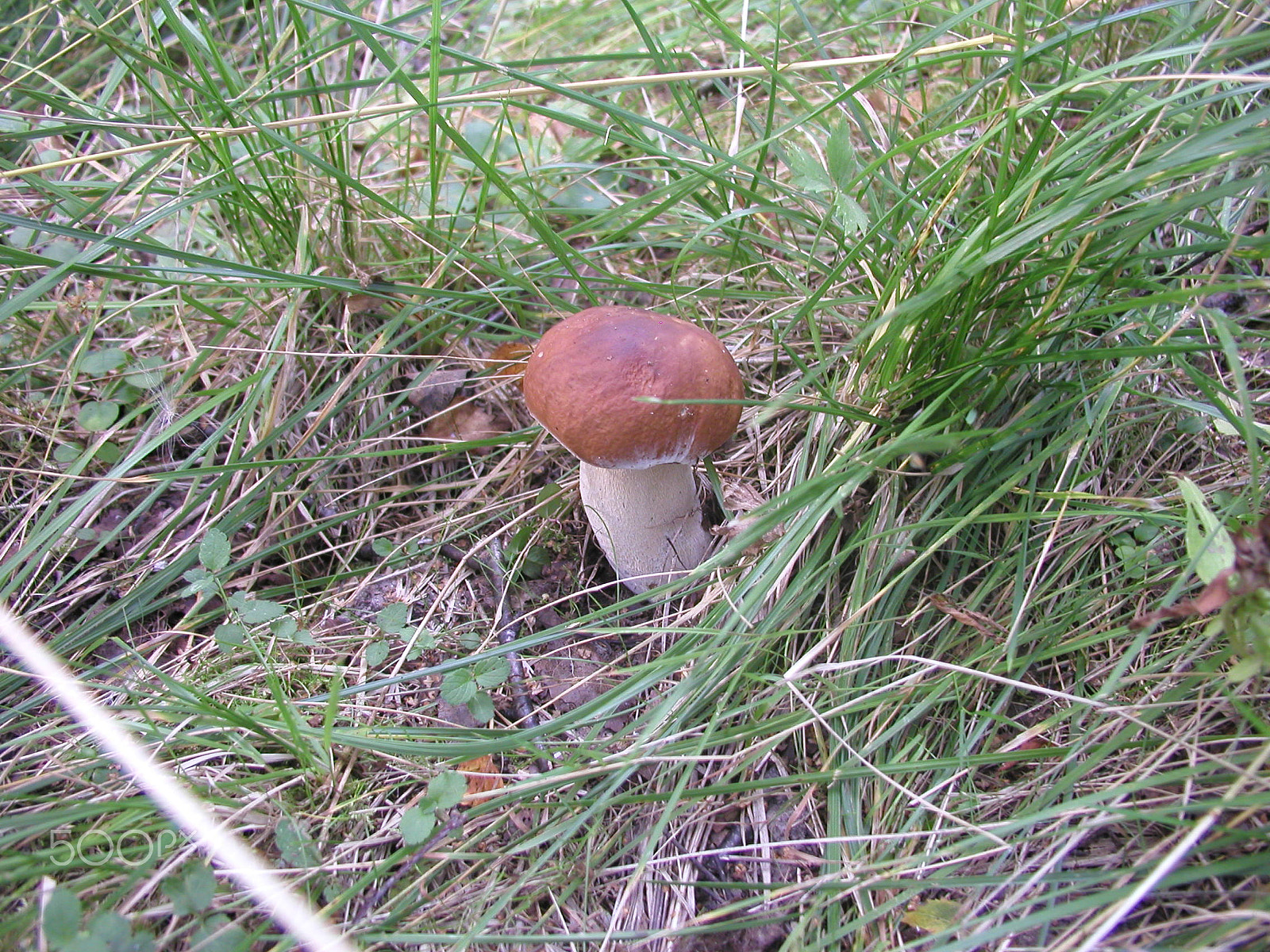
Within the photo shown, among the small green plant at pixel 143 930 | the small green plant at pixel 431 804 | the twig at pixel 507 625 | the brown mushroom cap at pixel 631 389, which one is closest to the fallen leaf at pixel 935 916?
the twig at pixel 507 625

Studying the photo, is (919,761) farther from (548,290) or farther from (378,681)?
(548,290)

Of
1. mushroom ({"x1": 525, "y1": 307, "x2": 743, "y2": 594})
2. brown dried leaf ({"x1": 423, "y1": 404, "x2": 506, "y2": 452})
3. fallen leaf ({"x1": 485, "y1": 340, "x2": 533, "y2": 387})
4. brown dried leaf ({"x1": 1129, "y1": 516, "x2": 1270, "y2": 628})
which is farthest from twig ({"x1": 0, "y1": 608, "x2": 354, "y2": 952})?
brown dried leaf ({"x1": 1129, "y1": 516, "x2": 1270, "y2": 628})

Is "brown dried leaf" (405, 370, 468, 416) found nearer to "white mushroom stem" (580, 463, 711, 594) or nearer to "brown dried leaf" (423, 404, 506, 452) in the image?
"brown dried leaf" (423, 404, 506, 452)

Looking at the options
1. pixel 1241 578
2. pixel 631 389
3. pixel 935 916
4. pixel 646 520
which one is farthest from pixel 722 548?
pixel 1241 578

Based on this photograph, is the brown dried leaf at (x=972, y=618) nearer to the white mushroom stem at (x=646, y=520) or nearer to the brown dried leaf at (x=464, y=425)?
the white mushroom stem at (x=646, y=520)

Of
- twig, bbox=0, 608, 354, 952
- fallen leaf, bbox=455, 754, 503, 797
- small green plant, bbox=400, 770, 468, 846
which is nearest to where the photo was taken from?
twig, bbox=0, 608, 354, 952

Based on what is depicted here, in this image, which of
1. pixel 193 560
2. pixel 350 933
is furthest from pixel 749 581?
pixel 193 560
